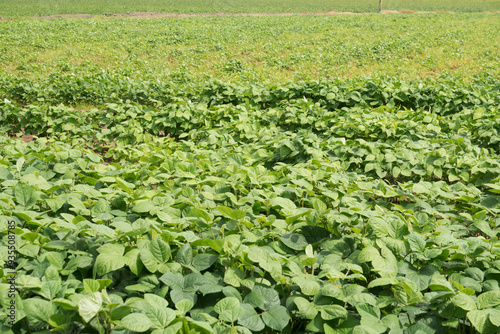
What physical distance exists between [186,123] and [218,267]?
177 inches

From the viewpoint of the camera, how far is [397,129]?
4.96m

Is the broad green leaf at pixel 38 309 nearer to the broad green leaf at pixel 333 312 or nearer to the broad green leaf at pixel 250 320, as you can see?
the broad green leaf at pixel 250 320

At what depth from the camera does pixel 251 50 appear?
16453mm

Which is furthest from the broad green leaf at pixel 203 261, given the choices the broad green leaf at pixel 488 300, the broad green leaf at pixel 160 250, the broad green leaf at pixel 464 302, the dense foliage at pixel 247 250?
the broad green leaf at pixel 488 300

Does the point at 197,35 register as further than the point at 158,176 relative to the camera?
Yes

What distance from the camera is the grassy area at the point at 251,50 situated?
500 inches

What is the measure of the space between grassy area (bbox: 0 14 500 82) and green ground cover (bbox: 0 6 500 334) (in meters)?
4.53

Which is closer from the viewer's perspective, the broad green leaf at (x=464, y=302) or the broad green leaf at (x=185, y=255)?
the broad green leaf at (x=464, y=302)

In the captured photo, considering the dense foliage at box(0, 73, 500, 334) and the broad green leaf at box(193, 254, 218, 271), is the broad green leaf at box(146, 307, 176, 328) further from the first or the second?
the broad green leaf at box(193, 254, 218, 271)

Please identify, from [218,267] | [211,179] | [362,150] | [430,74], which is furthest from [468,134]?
[430,74]

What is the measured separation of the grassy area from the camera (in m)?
12.7

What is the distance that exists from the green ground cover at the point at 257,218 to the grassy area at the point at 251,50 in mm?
4531

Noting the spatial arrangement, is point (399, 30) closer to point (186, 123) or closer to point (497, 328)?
point (186, 123)

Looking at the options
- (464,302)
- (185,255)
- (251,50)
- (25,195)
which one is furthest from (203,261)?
(251,50)
